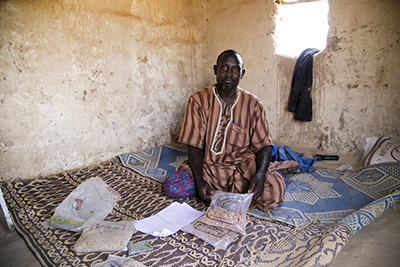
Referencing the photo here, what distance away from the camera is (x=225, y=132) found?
2254 millimetres

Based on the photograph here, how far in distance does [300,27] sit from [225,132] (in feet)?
6.82

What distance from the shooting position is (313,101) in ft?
10.7

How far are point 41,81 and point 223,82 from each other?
6.05 feet

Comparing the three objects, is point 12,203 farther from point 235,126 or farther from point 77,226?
point 235,126

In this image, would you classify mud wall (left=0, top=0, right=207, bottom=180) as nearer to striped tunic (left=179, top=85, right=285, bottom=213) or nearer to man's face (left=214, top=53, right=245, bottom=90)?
striped tunic (left=179, top=85, right=285, bottom=213)

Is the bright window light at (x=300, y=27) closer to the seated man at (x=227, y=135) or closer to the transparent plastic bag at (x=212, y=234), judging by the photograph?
the seated man at (x=227, y=135)

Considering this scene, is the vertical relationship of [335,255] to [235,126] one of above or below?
below

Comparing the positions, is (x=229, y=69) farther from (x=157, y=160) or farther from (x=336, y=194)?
(x=157, y=160)

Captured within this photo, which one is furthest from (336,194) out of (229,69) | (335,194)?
(229,69)

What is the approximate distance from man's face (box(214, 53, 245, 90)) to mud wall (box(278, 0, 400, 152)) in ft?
5.02

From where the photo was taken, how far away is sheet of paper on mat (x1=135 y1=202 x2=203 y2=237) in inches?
67.5

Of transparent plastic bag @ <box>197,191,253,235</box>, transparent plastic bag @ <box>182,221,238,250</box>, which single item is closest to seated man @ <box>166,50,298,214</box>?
transparent plastic bag @ <box>197,191,253,235</box>

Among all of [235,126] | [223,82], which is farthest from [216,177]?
[223,82]

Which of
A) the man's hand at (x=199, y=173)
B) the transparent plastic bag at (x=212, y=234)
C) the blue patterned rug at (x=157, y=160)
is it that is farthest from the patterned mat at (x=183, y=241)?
the blue patterned rug at (x=157, y=160)
